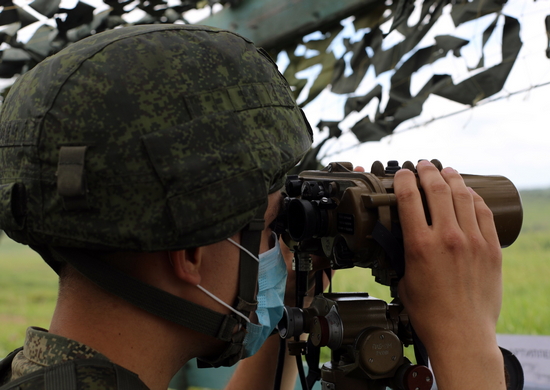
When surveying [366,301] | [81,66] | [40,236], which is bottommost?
[366,301]

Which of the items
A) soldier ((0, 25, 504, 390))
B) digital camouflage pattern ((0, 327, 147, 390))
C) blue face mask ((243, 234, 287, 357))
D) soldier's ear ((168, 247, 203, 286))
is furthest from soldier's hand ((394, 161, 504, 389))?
digital camouflage pattern ((0, 327, 147, 390))

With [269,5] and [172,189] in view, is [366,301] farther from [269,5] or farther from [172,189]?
[269,5]

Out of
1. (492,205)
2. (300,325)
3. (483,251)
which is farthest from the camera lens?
(300,325)

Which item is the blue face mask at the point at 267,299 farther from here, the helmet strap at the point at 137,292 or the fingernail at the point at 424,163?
the fingernail at the point at 424,163

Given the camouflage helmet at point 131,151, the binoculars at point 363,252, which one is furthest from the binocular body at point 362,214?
the camouflage helmet at point 131,151

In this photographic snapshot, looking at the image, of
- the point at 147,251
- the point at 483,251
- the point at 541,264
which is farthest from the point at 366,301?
the point at 541,264

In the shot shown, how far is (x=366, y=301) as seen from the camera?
1.32 meters

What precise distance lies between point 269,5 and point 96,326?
1.72 meters

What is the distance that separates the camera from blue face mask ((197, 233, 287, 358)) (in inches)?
48.9

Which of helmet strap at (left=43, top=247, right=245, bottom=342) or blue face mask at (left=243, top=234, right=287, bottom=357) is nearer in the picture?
helmet strap at (left=43, top=247, right=245, bottom=342)

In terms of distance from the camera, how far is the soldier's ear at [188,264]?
1.06m

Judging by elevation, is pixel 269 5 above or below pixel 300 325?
above

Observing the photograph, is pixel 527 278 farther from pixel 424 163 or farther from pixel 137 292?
pixel 137 292

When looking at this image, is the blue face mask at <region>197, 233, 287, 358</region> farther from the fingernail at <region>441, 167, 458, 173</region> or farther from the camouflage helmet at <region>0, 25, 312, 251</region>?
the fingernail at <region>441, 167, 458, 173</region>
